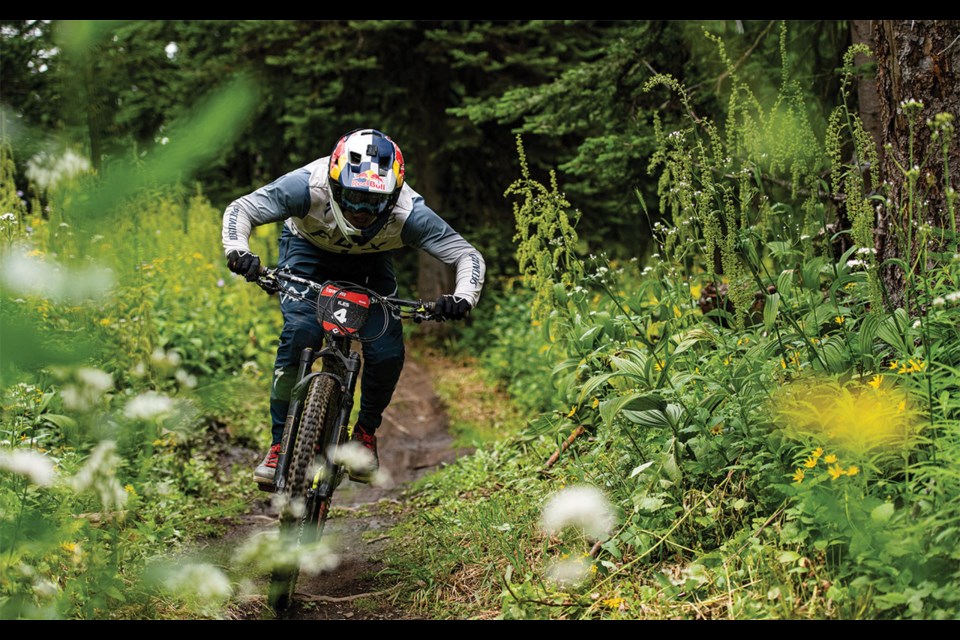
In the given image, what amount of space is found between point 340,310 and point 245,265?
0.51 metres

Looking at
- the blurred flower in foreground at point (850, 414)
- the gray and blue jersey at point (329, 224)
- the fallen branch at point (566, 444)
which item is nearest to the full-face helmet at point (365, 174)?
the gray and blue jersey at point (329, 224)

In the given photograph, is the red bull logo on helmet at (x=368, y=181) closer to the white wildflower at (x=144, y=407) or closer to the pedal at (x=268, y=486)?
the pedal at (x=268, y=486)

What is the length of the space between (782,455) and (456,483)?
285 centimetres

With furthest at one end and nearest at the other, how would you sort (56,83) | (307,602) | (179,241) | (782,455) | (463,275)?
(179,241), (463,275), (307,602), (782,455), (56,83)

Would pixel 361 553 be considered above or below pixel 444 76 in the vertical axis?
below

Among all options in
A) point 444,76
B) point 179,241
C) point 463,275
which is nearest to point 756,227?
point 463,275

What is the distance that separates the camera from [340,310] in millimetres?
4195

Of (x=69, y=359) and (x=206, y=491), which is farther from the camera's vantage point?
(x=206, y=491)

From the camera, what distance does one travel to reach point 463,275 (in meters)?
4.70

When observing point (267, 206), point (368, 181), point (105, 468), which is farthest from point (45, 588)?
Answer: point (368, 181)

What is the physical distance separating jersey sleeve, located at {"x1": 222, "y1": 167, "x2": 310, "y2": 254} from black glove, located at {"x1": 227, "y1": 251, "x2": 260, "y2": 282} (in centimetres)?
20

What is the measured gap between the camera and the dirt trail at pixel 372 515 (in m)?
4.11

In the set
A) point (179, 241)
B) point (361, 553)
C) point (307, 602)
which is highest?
point (179, 241)

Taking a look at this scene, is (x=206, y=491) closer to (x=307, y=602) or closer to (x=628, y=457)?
(x=307, y=602)
